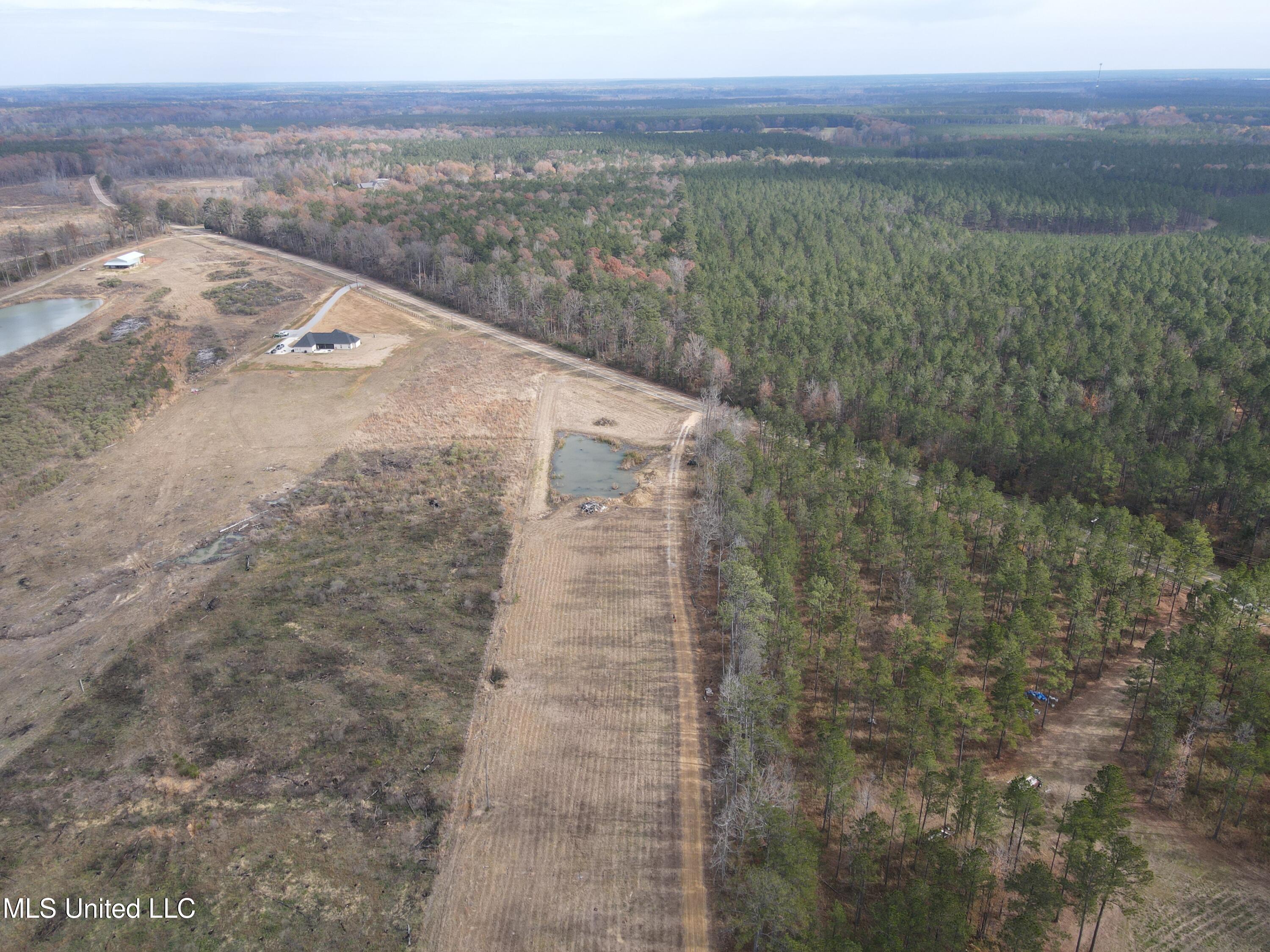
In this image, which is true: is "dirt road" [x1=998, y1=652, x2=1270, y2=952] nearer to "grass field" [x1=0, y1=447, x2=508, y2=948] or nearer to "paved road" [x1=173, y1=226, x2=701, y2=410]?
"grass field" [x1=0, y1=447, x2=508, y2=948]

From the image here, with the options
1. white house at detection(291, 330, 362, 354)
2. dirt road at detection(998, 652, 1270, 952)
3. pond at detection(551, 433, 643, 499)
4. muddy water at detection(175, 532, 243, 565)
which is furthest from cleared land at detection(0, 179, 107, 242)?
dirt road at detection(998, 652, 1270, 952)

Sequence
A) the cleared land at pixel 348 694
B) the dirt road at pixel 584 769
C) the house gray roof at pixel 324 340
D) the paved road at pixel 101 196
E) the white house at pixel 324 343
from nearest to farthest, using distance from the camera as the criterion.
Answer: the dirt road at pixel 584 769 < the cleared land at pixel 348 694 < the white house at pixel 324 343 < the house gray roof at pixel 324 340 < the paved road at pixel 101 196

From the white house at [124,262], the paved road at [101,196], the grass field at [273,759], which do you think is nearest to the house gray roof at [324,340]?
the grass field at [273,759]

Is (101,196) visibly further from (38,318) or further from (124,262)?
(38,318)

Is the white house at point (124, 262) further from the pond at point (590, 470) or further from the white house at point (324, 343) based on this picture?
the pond at point (590, 470)

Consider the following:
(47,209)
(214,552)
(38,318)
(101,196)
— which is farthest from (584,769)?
(101,196)

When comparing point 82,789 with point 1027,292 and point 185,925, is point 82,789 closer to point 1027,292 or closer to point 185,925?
point 185,925
